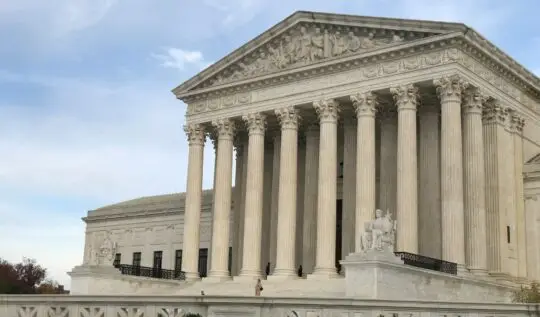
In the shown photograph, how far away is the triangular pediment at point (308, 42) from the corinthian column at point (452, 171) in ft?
9.72

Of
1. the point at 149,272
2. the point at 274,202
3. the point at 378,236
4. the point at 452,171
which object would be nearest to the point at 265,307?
the point at 378,236

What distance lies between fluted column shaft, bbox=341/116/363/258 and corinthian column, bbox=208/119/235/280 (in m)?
7.07

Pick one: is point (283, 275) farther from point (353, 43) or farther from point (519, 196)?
point (519, 196)

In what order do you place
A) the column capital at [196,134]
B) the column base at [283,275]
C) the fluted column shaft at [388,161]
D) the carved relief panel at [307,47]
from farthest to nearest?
the column capital at [196,134]
the fluted column shaft at [388,161]
the column base at [283,275]
the carved relief panel at [307,47]

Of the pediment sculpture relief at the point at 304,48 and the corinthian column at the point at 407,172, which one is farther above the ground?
the pediment sculpture relief at the point at 304,48

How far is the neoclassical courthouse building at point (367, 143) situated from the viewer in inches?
1496

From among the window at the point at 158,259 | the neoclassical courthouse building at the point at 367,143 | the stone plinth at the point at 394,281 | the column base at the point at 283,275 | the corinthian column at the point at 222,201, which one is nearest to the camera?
the stone plinth at the point at 394,281

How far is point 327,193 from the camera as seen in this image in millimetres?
41312

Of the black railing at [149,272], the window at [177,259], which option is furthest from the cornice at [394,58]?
the window at [177,259]

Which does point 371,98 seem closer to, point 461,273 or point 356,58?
point 356,58

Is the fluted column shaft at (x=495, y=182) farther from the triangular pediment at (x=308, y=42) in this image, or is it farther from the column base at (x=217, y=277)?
the column base at (x=217, y=277)

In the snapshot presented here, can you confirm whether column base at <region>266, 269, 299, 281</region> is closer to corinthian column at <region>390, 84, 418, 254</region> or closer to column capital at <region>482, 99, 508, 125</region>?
corinthian column at <region>390, 84, 418, 254</region>

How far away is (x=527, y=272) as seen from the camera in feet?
136

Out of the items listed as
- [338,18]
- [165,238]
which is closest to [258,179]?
[338,18]
